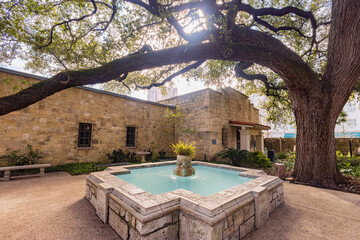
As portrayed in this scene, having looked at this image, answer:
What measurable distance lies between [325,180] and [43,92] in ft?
29.0

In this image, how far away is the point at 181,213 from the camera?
7.24ft

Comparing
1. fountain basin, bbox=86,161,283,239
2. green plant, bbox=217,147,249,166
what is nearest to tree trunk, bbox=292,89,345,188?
green plant, bbox=217,147,249,166

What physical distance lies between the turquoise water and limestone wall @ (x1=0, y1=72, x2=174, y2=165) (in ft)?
14.6

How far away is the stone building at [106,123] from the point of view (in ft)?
21.7

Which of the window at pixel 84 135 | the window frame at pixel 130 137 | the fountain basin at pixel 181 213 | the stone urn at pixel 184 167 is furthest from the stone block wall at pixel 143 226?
the window frame at pixel 130 137

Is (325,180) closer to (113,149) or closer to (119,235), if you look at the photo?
(119,235)

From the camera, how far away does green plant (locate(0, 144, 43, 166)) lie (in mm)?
6098

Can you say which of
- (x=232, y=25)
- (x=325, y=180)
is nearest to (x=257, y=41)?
(x=232, y=25)

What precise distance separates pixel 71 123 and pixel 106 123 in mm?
1698

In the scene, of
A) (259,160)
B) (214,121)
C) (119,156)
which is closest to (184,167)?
(259,160)

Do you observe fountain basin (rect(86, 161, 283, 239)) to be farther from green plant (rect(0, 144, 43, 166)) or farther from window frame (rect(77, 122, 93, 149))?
window frame (rect(77, 122, 93, 149))

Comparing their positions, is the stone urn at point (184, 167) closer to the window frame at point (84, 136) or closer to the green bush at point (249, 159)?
the green bush at point (249, 159)

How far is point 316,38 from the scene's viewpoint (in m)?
7.89

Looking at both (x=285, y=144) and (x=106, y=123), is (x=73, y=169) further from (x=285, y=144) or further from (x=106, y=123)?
(x=285, y=144)
